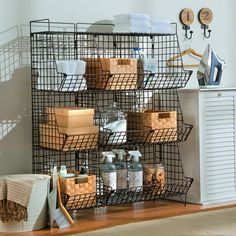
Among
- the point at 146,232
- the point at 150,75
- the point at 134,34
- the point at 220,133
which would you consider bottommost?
the point at 146,232

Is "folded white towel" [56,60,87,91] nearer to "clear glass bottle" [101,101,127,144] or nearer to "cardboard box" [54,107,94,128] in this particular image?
"cardboard box" [54,107,94,128]

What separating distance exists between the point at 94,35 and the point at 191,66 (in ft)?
3.25

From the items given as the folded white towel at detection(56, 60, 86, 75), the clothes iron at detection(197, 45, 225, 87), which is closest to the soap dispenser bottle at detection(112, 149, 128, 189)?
the folded white towel at detection(56, 60, 86, 75)

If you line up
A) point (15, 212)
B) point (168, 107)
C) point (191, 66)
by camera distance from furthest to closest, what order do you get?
point (191, 66) → point (168, 107) → point (15, 212)

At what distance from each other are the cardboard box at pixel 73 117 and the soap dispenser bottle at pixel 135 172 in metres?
0.50

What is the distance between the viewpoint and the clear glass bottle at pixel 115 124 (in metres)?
4.43

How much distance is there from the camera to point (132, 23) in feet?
15.1

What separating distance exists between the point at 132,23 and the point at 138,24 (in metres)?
0.05

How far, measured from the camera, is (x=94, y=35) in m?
4.71

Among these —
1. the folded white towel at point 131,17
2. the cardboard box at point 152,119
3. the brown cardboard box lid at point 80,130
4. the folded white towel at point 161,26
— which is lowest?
the brown cardboard box lid at point 80,130

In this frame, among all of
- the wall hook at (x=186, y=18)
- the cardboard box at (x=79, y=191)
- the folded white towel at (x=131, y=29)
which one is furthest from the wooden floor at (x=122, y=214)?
the wall hook at (x=186, y=18)

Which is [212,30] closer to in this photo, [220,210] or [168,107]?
[168,107]

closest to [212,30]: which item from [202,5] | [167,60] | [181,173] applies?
[202,5]

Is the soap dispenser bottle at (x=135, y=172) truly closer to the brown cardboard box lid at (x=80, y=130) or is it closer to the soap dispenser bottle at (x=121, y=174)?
the soap dispenser bottle at (x=121, y=174)
